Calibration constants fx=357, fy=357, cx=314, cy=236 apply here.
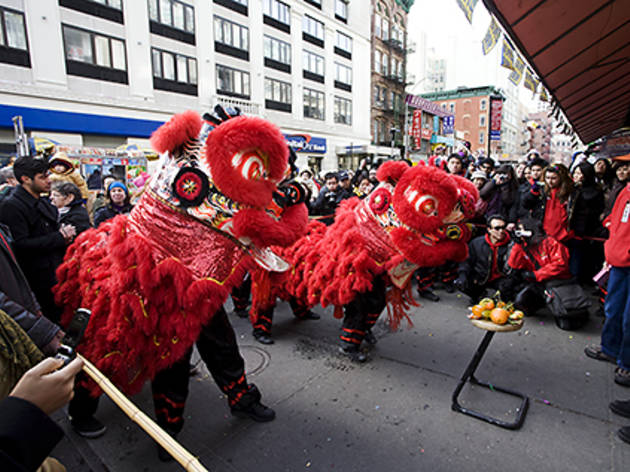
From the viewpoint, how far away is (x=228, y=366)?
7.60ft

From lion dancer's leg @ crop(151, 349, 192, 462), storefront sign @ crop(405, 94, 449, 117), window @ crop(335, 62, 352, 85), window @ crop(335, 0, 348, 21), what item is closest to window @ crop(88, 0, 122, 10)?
window @ crop(335, 62, 352, 85)

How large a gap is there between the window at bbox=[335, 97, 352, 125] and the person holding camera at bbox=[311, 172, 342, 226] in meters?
20.6

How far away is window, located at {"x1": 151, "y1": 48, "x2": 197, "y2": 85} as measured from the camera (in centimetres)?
1566

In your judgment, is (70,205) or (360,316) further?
(70,205)

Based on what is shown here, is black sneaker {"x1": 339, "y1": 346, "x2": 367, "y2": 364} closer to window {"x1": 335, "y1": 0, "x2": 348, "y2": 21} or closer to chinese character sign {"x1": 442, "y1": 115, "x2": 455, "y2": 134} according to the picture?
window {"x1": 335, "y1": 0, "x2": 348, "y2": 21}

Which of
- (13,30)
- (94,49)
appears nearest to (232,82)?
(94,49)

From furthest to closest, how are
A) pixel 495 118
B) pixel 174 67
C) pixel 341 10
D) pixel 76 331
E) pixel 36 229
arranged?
pixel 495 118 → pixel 341 10 → pixel 174 67 → pixel 36 229 → pixel 76 331

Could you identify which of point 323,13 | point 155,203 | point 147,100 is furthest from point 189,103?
point 155,203

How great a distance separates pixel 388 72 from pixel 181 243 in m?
34.1

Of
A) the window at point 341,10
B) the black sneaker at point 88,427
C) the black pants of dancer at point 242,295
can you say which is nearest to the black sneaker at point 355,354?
the black pants of dancer at point 242,295

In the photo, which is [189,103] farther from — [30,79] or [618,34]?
[618,34]

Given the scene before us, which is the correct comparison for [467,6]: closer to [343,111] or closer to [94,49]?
[94,49]

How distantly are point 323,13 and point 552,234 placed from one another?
24033 mm

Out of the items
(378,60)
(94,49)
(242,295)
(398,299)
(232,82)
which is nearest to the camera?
(398,299)
